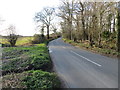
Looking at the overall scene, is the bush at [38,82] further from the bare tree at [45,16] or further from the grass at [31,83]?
the bare tree at [45,16]

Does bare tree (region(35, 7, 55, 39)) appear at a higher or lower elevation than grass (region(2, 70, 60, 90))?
higher

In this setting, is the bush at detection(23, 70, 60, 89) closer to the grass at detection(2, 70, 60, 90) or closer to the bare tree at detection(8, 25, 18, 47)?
the grass at detection(2, 70, 60, 90)

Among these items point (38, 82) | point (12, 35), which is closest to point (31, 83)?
point (38, 82)

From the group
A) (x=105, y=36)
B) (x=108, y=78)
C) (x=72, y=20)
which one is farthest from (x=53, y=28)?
(x=108, y=78)

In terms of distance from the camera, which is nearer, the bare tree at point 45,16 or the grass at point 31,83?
the grass at point 31,83

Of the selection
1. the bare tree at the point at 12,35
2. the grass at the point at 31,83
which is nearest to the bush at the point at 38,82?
the grass at the point at 31,83

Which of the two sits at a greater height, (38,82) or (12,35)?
(12,35)

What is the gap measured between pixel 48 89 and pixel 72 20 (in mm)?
23924

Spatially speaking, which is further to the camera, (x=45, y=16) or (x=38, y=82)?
(x=45, y=16)

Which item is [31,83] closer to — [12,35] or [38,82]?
[38,82]

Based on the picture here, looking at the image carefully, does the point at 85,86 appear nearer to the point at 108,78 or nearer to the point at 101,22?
the point at 108,78

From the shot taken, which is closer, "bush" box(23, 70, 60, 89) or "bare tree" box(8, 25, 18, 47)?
"bush" box(23, 70, 60, 89)

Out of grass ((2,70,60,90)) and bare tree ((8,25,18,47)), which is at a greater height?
bare tree ((8,25,18,47))

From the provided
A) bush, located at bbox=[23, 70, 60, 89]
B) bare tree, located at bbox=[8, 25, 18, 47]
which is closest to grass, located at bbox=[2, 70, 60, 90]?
bush, located at bbox=[23, 70, 60, 89]
